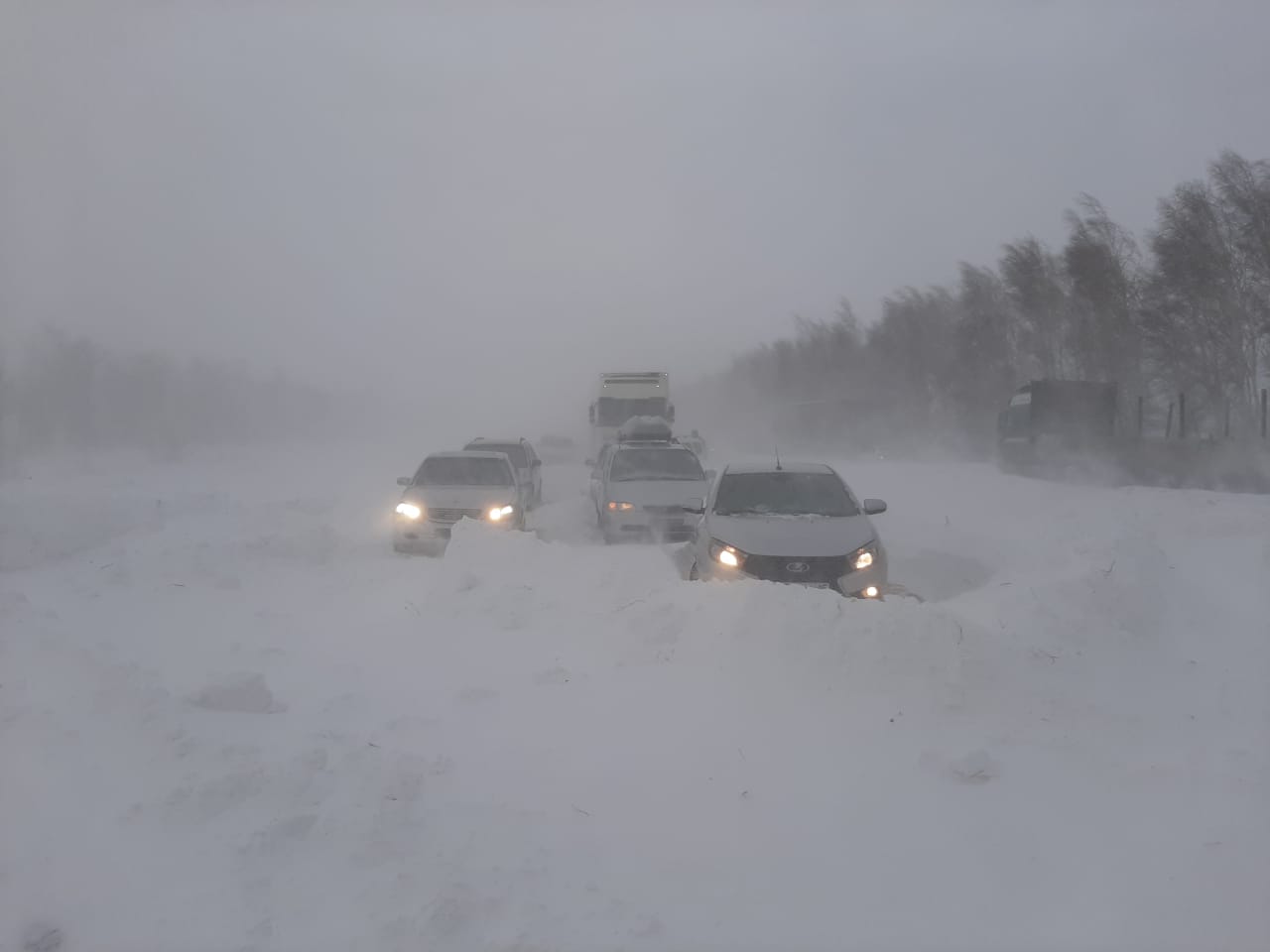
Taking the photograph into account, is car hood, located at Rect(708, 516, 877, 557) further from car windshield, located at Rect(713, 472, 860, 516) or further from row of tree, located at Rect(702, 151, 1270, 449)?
row of tree, located at Rect(702, 151, 1270, 449)

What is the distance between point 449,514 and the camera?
531 inches

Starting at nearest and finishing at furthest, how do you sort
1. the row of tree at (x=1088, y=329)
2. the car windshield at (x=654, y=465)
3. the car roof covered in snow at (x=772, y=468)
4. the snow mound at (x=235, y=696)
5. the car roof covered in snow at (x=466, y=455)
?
the snow mound at (x=235, y=696) → the car roof covered in snow at (x=772, y=468) → the car roof covered in snow at (x=466, y=455) → the car windshield at (x=654, y=465) → the row of tree at (x=1088, y=329)

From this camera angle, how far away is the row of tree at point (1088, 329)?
27328mm

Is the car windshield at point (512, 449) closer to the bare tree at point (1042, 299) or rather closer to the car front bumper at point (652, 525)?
the car front bumper at point (652, 525)

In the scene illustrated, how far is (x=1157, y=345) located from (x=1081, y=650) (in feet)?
89.3

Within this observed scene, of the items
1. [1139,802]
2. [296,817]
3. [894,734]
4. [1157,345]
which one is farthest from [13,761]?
[1157,345]

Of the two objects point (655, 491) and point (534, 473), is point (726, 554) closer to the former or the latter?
point (655, 491)

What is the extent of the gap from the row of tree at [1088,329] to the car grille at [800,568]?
941 inches

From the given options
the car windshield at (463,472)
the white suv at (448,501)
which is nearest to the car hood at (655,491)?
the white suv at (448,501)

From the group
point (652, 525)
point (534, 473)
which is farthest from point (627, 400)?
point (652, 525)

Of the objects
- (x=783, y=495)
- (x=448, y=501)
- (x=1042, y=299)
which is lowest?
(x=448, y=501)

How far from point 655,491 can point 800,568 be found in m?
6.11

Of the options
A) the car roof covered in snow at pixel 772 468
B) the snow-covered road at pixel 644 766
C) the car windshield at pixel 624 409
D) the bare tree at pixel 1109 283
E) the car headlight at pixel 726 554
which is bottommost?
the snow-covered road at pixel 644 766

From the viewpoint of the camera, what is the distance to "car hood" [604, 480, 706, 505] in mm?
14172
